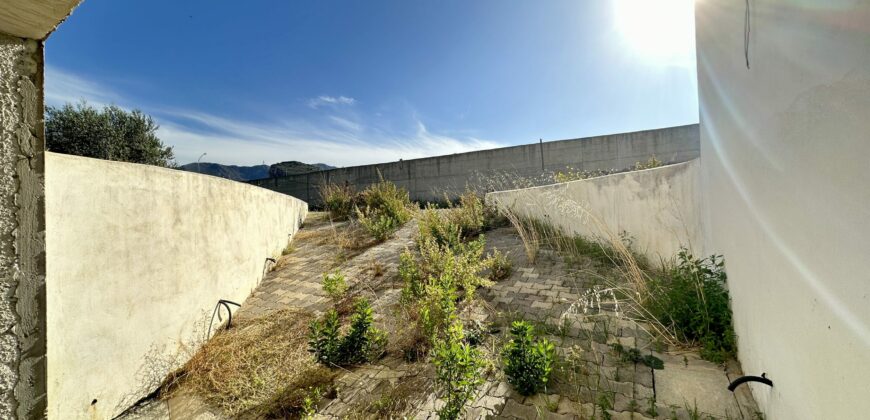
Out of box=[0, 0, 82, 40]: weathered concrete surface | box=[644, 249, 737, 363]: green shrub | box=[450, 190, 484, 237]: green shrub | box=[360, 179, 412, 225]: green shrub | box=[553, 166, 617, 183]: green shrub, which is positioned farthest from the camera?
box=[360, 179, 412, 225]: green shrub

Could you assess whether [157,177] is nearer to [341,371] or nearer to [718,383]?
[341,371]

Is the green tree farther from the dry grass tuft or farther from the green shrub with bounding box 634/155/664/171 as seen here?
the green shrub with bounding box 634/155/664/171

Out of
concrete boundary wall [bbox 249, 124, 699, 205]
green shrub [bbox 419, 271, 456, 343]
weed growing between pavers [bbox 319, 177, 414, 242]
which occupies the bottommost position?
green shrub [bbox 419, 271, 456, 343]

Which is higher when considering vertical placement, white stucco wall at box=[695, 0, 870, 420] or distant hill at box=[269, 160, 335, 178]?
distant hill at box=[269, 160, 335, 178]

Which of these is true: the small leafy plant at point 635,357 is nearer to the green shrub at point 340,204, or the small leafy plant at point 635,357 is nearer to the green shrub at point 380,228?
the green shrub at point 380,228

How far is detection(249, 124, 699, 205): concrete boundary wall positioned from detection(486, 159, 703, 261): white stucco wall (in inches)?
164

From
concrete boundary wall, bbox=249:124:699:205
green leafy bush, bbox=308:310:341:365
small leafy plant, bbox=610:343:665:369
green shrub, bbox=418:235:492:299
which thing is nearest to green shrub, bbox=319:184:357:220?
concrete boundary wall, bbox=249:124:699:205

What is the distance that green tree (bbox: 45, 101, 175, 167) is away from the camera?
29.7ft

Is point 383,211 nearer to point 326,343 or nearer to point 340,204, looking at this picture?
point 340,204

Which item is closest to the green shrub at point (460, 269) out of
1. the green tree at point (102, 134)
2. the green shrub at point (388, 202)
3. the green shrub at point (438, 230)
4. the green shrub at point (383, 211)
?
the green shrub at point (438, 230)

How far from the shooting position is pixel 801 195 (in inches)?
36.8

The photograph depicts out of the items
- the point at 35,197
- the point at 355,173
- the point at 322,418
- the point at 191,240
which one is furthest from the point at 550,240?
the point at 355,173

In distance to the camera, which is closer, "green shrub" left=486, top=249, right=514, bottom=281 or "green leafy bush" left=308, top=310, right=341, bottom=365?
"green leafy bush" left=308, top=310, right=341, bottom=365

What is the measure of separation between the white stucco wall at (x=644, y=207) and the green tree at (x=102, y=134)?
12.9 meters
